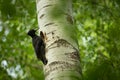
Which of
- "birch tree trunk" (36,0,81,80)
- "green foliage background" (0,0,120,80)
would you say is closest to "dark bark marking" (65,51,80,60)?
"birch tree trunk" (36,0,81,80)

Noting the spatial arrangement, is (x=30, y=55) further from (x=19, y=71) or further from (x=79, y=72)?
(x=79, y=72)

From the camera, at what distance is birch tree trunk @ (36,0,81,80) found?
186cm

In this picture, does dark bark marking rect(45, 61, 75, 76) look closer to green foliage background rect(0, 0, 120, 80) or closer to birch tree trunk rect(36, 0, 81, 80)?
birch tree trunk rect(36, 0, 81, 80)

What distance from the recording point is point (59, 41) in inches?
78.4

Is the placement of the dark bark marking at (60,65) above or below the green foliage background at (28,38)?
above

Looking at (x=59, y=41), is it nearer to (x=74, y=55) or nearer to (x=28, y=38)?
(x=74, y=55)

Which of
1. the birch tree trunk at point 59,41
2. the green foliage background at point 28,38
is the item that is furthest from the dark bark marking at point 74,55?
the green foliage background at point 28,38

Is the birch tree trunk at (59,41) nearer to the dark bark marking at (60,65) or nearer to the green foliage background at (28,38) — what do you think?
the dark bark marking at (60,65)

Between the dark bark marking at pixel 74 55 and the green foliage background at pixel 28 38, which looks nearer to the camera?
the dark bark marking at pixel 74 55

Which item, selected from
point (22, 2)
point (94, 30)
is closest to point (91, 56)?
point (94, 30)

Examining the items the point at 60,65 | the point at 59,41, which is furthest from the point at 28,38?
the point at 60,65

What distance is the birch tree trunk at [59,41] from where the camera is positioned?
1860mm

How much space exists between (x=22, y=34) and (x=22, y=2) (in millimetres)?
660

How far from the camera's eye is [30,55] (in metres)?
5.05
